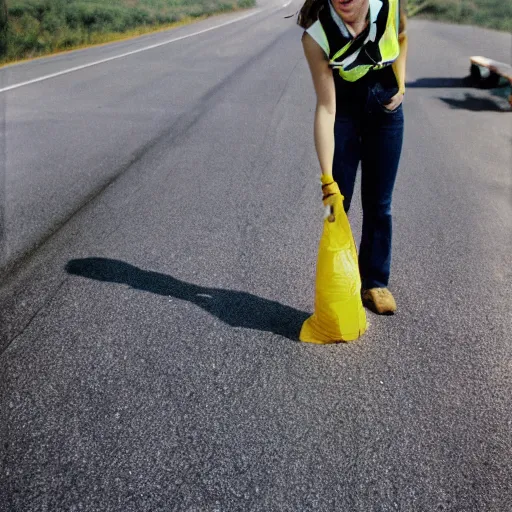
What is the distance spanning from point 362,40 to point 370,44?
4cm

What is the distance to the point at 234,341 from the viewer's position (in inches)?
113

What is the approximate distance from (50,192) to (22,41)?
500 inches

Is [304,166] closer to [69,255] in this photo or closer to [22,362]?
[69,255]

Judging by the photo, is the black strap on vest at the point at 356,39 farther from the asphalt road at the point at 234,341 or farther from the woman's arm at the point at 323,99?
the asphalt road at the point at 234,341

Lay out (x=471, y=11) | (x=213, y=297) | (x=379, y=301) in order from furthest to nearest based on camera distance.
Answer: (x=471, y=11) → (x=213, y=297) → (x=379, y=301)

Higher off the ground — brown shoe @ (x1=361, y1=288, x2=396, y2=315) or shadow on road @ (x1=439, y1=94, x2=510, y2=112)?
brown shoe @ (x1=361, y1=288, x2=396, y2=315)

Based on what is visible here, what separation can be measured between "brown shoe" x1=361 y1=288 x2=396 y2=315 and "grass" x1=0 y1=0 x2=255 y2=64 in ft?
41.8

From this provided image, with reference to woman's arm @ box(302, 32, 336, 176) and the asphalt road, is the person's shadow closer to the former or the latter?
the asphalt road

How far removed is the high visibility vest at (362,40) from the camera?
8.07 feet

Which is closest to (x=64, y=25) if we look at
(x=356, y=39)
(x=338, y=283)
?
(x=356, y=39)

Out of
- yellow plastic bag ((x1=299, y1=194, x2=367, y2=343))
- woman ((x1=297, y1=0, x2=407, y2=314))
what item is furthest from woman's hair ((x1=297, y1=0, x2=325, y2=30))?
yellow plastic bag ((x1=299, y1=194, x2=367, y2=343))

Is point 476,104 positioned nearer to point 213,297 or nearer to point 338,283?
point 213,297

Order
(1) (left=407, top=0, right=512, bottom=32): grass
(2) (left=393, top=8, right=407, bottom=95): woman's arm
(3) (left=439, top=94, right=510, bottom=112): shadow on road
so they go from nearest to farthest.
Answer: (2) (left=393, top=8, right=407, bottom=95): woman's arm
(3) (left=439, top=94, right=510, bottom=112): shadow on road
(1) (left=407, top=0, right=512, bottom=32): grass

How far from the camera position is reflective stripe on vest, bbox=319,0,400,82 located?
8.08 feet
